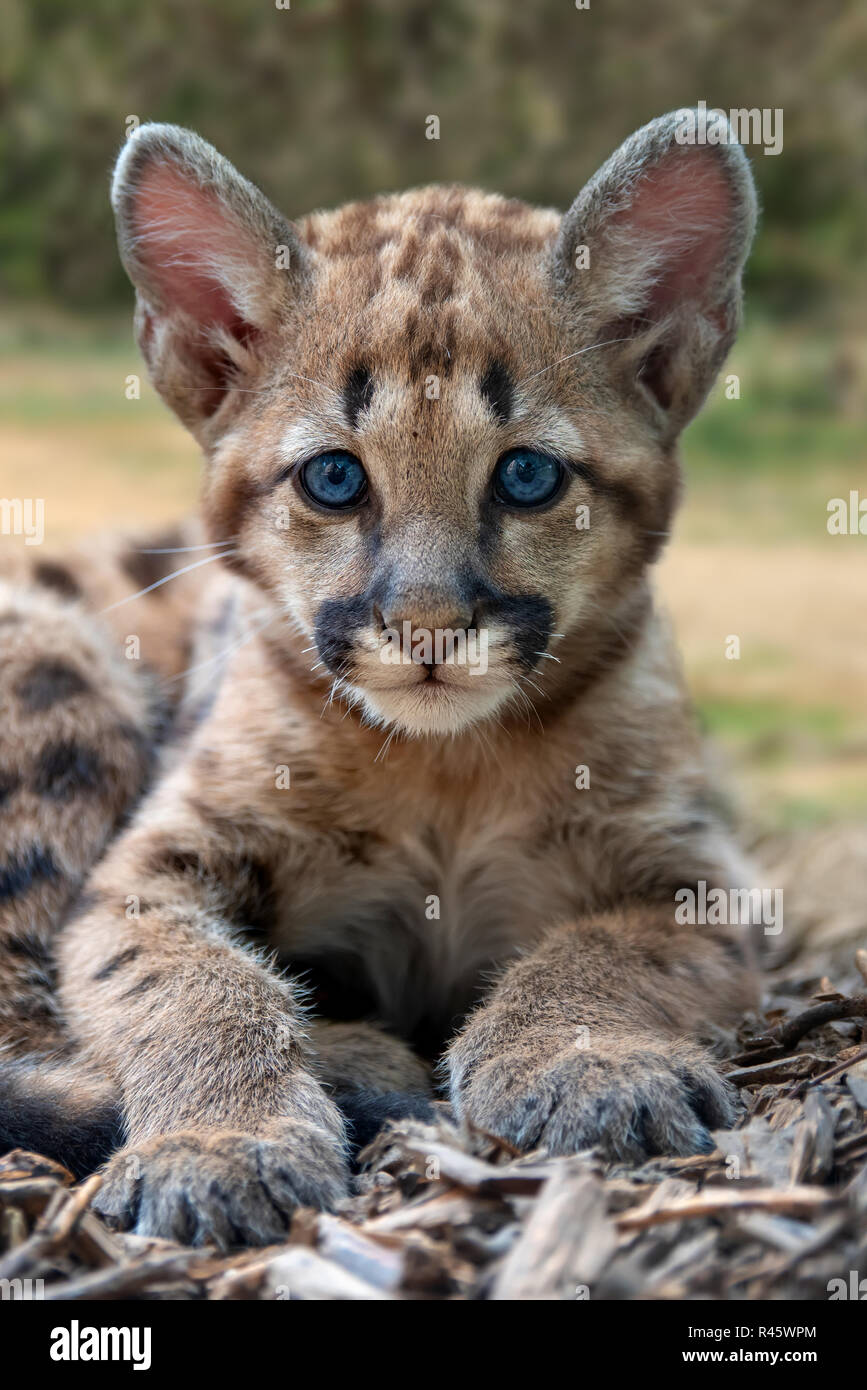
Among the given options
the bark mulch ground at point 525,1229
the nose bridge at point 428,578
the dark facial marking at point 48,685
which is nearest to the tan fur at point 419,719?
the nose bridge at point 428,578

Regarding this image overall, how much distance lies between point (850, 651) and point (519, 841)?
5178mm

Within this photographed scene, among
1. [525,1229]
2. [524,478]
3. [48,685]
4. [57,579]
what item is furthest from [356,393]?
[57,579]

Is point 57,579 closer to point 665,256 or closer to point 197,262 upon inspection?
point 197,262

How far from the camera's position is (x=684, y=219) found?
4.12m

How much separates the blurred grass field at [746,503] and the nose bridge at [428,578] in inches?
176

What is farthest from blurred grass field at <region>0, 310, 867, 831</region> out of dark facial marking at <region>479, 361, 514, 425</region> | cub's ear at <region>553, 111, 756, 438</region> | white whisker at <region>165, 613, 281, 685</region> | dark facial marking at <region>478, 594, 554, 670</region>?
dark facial marking at <region>479, 361, 514, 425</region>

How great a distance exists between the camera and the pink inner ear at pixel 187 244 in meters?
4.18

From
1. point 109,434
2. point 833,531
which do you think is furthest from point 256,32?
point 833,531

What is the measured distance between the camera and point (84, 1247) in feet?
9.74

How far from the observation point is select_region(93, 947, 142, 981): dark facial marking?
→ 157 inches

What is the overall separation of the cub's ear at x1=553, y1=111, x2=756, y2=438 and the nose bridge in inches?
33.9

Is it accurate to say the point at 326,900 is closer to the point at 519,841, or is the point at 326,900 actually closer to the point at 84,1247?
the point at 519,841
